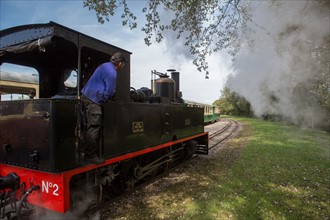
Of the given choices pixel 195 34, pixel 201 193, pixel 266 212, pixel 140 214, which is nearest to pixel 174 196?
pixel 201 193

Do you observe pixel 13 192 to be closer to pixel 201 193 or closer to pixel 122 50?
pixel 122 50

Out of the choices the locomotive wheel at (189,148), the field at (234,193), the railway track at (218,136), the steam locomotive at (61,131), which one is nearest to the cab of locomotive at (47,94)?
the steam locomotive at (61,131)

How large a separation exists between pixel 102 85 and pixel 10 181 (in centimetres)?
171

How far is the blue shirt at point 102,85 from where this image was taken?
3590mm

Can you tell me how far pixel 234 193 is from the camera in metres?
5.15

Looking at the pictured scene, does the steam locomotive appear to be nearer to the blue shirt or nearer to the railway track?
the blue shirt

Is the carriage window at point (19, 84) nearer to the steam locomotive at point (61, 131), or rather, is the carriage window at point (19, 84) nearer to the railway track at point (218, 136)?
the steam locomotive at point (61, 131)

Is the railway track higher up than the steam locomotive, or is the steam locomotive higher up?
the steam locomotive

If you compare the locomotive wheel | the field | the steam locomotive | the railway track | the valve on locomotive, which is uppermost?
the steam locomotive

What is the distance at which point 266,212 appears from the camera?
→ 14.0 feet

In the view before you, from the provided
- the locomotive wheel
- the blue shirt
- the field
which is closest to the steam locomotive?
the blue shirt

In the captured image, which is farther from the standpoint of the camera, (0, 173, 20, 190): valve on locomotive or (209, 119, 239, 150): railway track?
(209, 119, 239, 150): railway track

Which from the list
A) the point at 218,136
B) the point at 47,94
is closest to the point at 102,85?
the point at 47,94

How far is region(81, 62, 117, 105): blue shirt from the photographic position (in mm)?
3590
